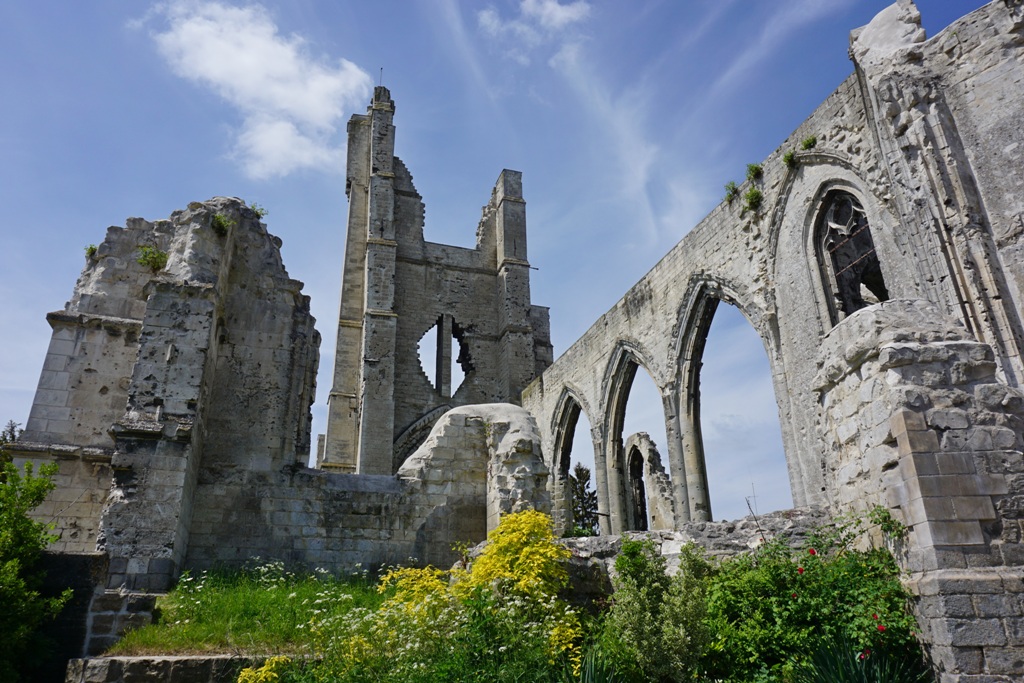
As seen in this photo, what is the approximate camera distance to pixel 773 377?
10016mm

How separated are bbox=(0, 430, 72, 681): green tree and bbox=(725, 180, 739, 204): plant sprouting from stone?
31.7 ft

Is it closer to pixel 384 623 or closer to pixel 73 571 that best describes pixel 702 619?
pixel 384 623

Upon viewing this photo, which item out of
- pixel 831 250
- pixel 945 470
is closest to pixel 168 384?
pixel 945 470

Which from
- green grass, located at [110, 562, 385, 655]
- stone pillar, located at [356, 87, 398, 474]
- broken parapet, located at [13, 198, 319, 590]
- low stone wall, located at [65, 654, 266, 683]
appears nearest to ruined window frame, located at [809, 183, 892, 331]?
broken parapet, located at [13, 198, 319, 590]

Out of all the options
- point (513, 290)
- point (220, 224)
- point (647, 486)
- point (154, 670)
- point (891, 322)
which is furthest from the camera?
point (513, 290)

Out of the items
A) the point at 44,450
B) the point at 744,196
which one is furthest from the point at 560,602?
the point at 744,196

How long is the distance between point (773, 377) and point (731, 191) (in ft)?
10.3

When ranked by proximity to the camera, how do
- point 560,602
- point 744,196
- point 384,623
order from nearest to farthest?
point 384,623
point 560,602
point 744,196

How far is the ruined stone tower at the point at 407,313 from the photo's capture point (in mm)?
18984

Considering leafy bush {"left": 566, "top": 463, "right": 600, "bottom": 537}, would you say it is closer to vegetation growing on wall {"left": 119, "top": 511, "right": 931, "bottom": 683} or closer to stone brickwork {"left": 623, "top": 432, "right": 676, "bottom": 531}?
stone brickwork {"left": 623, "top": 432, "right": 676, "bottom": 531}

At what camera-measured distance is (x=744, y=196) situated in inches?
430

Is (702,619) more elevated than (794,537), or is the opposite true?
(794,537)

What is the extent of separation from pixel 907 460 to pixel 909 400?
0.34m

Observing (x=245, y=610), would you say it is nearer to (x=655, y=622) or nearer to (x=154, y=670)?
(x=154, y=670)
